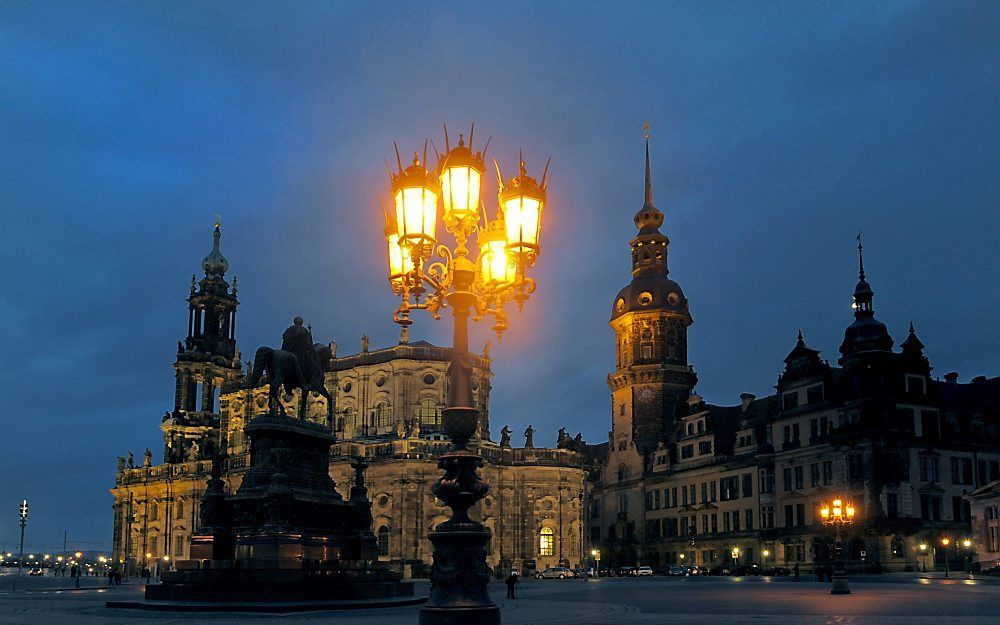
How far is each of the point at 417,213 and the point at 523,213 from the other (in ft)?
6.08

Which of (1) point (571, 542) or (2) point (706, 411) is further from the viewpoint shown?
(2) point (706, 411)

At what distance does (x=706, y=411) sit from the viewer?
9000cm

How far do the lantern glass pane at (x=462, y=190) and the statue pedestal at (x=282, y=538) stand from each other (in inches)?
724

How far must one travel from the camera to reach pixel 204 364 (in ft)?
360

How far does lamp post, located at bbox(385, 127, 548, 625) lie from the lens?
1510 cm

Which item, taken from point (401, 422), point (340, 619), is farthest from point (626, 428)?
point (340, 619)

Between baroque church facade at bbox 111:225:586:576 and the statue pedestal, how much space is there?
29.0 m

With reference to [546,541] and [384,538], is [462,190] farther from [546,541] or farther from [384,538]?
[546,541]

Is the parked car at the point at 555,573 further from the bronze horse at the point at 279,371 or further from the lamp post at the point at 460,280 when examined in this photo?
the lamp post at the point at 460,280

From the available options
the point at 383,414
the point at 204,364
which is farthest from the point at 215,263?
the point at 383,414

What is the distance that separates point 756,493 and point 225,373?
5998 cm

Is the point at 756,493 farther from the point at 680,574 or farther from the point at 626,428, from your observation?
the point at 626,428

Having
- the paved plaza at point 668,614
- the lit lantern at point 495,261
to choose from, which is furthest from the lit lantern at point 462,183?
the paved plaza at point 668,614

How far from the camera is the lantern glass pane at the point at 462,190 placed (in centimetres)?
1700
